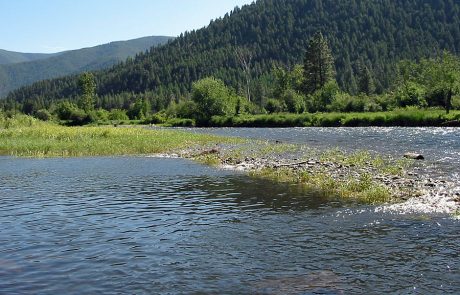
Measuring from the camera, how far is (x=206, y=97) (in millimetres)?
126562

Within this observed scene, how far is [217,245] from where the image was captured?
14750mm

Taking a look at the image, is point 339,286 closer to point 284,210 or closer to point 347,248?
point 347,248

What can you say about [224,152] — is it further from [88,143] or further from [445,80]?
[445,80]

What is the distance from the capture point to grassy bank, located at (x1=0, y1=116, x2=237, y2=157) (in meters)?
50.3

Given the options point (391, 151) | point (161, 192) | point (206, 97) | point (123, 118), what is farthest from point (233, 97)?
point (161, 192)

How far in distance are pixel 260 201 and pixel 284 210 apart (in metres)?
2.56

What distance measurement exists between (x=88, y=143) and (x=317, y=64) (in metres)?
117

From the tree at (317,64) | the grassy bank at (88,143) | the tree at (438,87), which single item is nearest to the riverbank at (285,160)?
the grassy bank at (88,143)

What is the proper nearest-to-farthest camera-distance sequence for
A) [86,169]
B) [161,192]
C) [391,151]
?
[161,192], [86,169], [391,151]

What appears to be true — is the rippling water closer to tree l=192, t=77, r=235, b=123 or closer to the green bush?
tree l=192, t=77, r=235, b=123

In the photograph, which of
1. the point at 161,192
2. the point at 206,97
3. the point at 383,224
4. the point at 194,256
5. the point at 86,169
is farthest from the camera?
the point at 206,97

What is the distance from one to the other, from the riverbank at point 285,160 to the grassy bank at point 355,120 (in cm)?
3770

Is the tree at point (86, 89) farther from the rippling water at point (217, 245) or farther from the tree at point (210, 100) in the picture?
the rippling water at point (217, 245)

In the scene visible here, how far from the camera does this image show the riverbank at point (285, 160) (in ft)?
72.1
